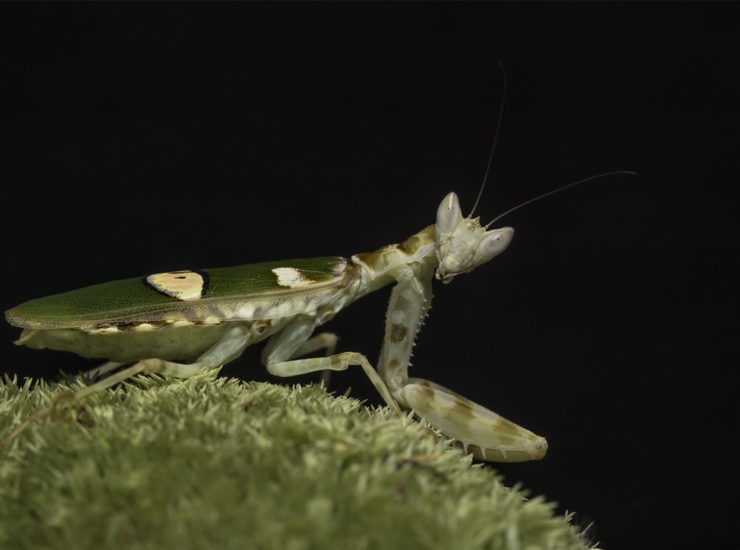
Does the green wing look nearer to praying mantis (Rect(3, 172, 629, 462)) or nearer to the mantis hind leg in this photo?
praying mantis (Rect(3, 172, 629, 462))

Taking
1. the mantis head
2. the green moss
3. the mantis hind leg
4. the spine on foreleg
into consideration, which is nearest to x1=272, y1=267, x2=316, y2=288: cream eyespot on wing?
the mantis hind leg

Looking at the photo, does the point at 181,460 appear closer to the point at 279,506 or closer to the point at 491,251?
the point at 279,506

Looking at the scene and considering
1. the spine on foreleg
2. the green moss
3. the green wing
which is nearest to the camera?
the green moss

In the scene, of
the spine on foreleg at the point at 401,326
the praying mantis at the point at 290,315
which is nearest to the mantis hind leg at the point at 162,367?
the praying mantis at the point at 290,315

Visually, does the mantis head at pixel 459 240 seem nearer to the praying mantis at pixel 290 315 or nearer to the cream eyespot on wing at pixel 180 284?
the praying mantis at pixel 290 315

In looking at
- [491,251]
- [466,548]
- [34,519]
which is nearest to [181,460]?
[34,519]

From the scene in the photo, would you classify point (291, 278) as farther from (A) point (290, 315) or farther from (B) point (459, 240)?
(B) point (459, 240)
